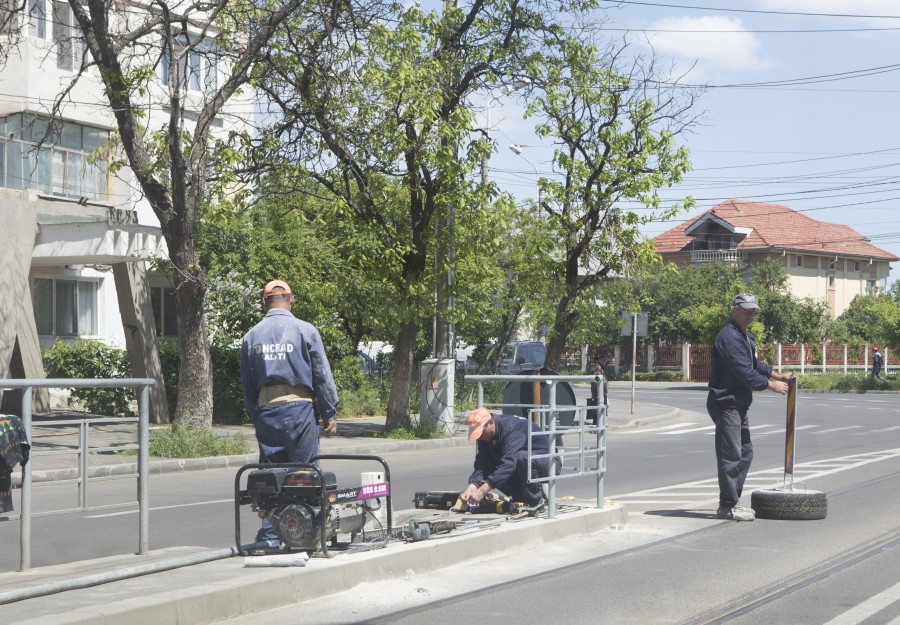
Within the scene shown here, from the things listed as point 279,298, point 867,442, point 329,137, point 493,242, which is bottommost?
point 867,442

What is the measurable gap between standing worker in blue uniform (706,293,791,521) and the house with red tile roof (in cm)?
5892

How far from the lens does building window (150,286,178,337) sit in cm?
3044

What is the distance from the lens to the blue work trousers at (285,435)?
7617 millimetres

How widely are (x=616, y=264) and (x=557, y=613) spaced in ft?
64.3

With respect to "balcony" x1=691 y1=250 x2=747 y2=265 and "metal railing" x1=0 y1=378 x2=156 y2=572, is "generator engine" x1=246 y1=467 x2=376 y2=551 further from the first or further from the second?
"balcony" x1=691 y1=250 x2=747 y2=265

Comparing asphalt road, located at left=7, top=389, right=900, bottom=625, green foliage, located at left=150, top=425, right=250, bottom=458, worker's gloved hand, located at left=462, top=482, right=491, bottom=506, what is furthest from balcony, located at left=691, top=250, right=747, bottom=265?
worker's gloved hand, located at left=462, top=482, right=491, bottom=506

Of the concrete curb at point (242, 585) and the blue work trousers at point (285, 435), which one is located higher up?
the blue work trousers at point (285, 435)

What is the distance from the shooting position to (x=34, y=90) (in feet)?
87.3

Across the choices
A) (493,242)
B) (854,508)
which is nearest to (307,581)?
(854,508)

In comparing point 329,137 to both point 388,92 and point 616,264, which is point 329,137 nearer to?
point 388,92

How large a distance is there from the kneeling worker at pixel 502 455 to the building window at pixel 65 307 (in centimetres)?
2059

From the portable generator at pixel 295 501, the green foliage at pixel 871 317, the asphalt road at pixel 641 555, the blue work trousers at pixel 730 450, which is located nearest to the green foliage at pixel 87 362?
the asphalt road at pixel 641 555

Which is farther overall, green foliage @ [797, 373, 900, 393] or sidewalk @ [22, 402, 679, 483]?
green foliage @ [797, 373, 900, 393]

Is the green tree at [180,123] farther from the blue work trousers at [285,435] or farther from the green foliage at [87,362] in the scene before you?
the blue work trousers at [285,435]
